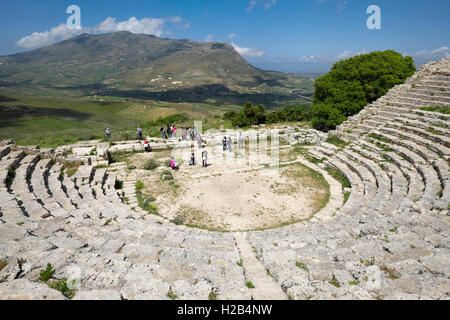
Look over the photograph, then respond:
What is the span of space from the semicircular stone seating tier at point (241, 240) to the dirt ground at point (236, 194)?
0.97 m

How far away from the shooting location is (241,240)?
9.34 m

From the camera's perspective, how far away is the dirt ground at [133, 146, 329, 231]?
38.9ft

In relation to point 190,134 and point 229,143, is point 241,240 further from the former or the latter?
point 190,134

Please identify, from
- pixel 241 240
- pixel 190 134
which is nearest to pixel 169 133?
pixel 190 134

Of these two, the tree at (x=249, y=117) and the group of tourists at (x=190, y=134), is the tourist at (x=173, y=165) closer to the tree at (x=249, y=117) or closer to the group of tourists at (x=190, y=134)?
the group of tourists at (x=190, y=134)

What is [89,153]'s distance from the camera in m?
19.5

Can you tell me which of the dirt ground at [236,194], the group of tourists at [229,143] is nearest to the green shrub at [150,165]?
the dirt ground at [236,194]

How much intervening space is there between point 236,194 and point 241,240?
5040 millimetres

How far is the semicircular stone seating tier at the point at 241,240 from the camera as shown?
5.11 meters

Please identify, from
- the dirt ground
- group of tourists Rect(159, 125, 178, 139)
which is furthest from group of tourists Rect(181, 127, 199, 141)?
the dirt ground
